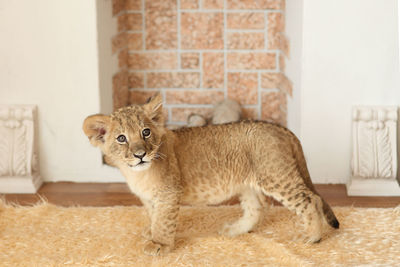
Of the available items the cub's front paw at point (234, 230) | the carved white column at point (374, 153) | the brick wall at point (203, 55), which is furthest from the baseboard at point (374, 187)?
the brick wall at point (203, 55)

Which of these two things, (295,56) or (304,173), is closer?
(304,173)

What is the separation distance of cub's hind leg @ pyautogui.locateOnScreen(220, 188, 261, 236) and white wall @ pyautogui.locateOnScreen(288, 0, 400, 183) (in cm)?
87

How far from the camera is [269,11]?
4551 millimetres

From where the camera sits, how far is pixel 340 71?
12.1 ft

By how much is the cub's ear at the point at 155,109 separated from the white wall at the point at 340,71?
126 cm

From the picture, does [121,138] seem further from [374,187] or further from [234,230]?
[374,187]

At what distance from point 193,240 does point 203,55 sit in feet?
6.63

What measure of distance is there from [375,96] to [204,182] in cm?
141

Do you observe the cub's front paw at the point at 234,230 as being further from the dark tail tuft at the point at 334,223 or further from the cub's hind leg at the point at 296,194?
the dark tail tuft at the point at 334,223

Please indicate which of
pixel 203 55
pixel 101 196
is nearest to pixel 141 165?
pixel 101 196

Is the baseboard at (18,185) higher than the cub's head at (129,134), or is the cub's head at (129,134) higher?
the cub's head at (129,134)

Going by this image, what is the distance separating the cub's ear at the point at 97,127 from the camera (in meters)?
2.67

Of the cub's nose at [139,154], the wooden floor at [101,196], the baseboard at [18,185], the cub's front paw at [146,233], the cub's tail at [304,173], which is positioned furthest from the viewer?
the baseboard at [18,185]

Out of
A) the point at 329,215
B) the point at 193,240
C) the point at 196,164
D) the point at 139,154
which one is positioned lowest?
the point at 193,240
